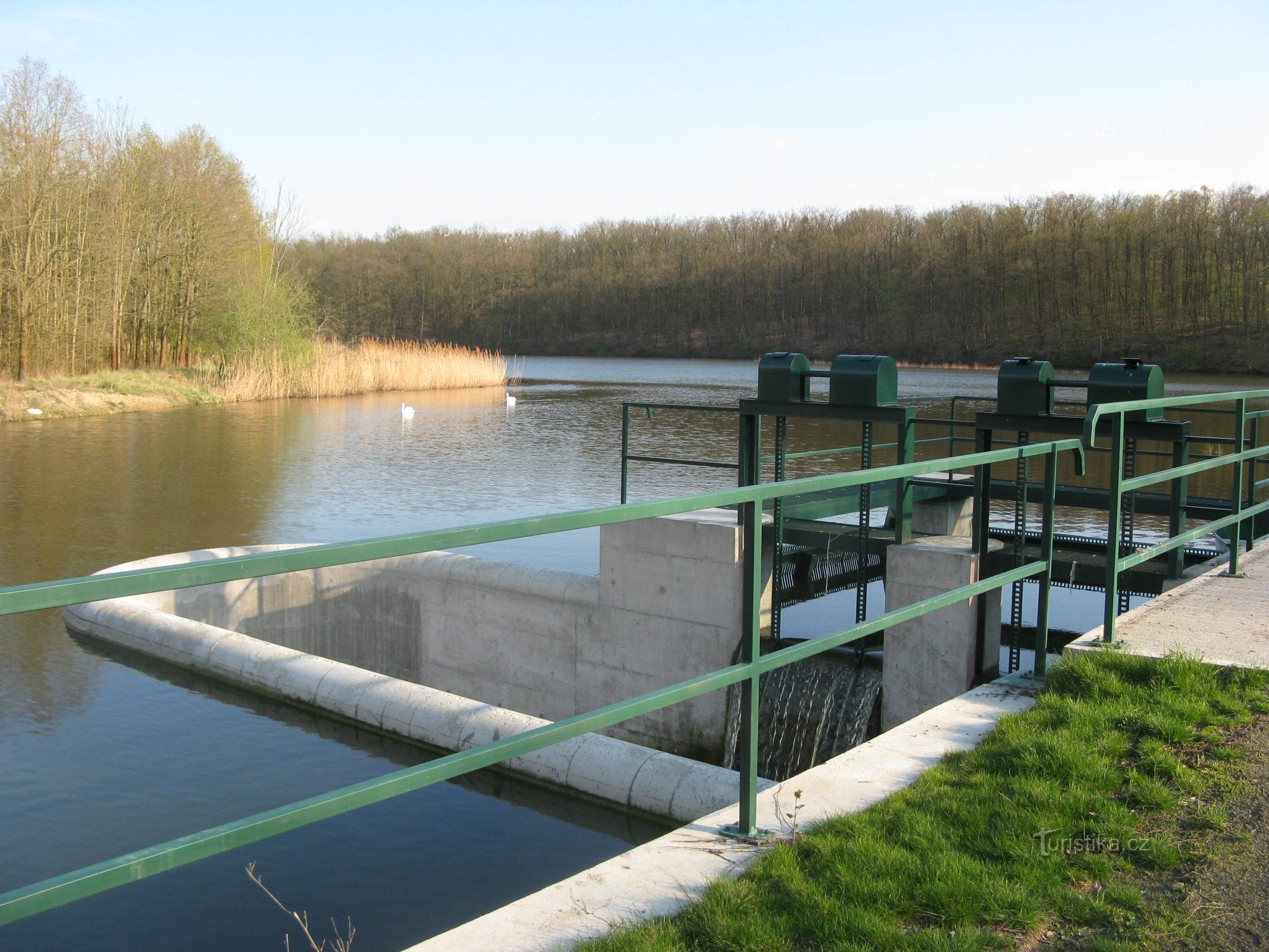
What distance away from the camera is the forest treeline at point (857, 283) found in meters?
58.7

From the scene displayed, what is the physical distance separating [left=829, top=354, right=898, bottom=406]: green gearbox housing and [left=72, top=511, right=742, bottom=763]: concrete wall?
4.53ft

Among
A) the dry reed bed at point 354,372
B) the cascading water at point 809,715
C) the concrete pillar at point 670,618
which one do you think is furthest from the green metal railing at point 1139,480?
the dry reed bed at point 354,372

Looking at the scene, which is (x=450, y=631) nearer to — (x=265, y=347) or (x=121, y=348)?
(x=265, y=347)

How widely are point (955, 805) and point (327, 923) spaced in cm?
361

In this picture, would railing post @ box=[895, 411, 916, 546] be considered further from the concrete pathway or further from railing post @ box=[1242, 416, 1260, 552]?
railing post @ box=[1242, 416, 1260, 552]

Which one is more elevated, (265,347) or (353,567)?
(265,347)

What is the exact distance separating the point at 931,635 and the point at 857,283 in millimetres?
75543

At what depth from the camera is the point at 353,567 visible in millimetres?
11227

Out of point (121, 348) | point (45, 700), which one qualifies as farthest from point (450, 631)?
point (121, 348)

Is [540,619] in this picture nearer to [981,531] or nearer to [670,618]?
[670,618]

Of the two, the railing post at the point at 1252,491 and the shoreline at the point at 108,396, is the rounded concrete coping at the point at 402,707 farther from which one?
the shoreline at the point at 108,396

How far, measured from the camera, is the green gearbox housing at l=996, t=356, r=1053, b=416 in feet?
28.4

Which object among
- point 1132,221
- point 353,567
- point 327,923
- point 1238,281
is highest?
point 1132,221

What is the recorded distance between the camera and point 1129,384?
8.46 m
